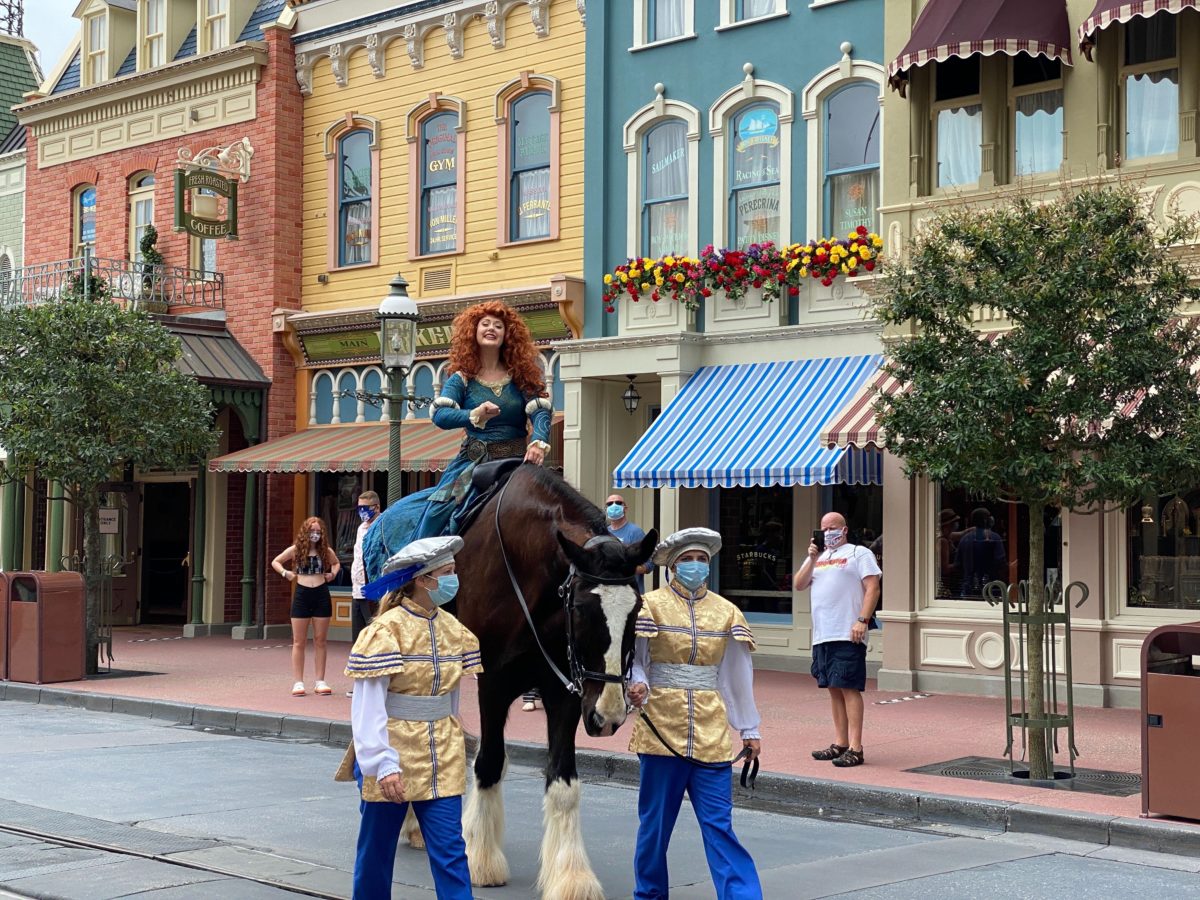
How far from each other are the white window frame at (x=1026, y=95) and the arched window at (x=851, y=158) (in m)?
1.83

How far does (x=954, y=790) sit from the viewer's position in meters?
10.0

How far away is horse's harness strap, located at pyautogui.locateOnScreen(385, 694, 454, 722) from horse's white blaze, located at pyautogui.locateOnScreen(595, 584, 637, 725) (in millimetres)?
747

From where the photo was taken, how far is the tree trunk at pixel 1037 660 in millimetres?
10398

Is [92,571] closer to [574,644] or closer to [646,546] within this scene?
[574,644]

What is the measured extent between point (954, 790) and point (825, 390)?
23.0ft

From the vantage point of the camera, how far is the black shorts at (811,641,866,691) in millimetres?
11039

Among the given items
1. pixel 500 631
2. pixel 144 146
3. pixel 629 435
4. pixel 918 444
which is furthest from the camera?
pixel 144 146

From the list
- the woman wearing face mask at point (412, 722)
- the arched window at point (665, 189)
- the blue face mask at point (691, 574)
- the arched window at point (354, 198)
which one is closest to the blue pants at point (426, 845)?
the woman wearing face mask at point (412, 722)

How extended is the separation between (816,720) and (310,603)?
5.31 meters

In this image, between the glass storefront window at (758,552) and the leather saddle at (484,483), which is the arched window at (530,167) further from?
the leather saddle at (484,483)

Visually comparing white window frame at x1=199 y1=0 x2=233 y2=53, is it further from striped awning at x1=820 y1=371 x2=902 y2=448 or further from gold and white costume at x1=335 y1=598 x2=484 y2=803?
gold and white costume at x1=335 y1=598 x2=484 y2=803

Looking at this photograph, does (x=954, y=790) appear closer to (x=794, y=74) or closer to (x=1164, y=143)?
(x=1164, y=143)

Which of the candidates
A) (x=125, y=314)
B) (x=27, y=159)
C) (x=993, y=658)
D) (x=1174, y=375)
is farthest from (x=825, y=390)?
(x=27, y=159)

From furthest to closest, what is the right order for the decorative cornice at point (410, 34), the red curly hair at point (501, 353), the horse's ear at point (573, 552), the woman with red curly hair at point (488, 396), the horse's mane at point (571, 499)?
the decorative cornice at point (410, 34)
the red curly hair at point (501, 353)
the woman with red curly hair at point (488, 396)
the horse's mane at point (571, 499)
the horse's ear at point (573, 552)
